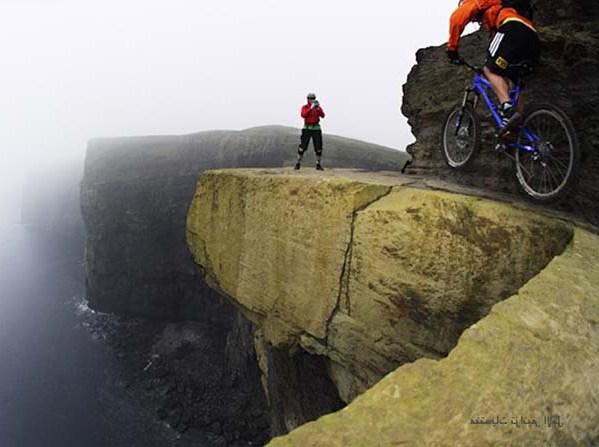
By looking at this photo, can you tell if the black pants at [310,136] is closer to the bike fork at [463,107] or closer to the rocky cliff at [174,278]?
the bike fork at [463,107]

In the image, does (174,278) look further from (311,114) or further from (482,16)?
(482,16)

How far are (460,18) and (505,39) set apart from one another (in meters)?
1.18

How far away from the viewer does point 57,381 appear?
37375 mm

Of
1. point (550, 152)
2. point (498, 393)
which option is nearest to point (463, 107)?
point (550, 152)

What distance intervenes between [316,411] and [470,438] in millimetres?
12321

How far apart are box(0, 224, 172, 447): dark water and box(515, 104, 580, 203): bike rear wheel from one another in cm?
3193

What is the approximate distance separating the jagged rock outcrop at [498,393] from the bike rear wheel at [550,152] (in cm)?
307

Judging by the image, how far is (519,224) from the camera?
21.5ft

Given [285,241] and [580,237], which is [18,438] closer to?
[285,241]

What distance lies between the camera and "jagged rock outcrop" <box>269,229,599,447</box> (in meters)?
2.63

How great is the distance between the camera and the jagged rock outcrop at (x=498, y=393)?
2631 millimetres

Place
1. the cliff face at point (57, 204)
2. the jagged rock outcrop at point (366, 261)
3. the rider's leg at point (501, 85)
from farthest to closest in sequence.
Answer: the cliff face at point (57, 204), the jagged rock outcrop at point (366, 261), the rider's leg at point (501, 85)

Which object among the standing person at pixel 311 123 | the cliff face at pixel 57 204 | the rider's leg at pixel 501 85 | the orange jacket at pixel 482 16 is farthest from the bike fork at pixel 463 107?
the cliff face at pixel 57 204

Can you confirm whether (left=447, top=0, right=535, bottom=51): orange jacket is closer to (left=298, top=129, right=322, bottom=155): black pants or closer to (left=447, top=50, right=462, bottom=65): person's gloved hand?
(left=447, top=50, right=462, bottom=65): person's gloved hand
